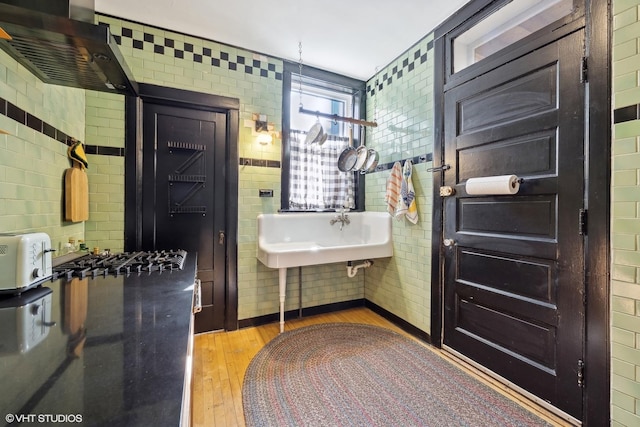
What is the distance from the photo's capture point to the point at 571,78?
146 centimetres

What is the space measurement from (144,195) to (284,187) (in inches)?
47.8

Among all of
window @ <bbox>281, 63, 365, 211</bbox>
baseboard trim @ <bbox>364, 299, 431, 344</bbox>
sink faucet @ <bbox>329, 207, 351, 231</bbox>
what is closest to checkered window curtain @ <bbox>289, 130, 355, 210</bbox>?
window @ <bbox>281, 63, 365, 211</bbox>

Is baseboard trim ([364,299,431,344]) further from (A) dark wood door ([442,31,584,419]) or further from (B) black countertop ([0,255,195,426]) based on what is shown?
(B) black countertop ([0,255,195,426])

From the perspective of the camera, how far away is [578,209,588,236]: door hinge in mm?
1404

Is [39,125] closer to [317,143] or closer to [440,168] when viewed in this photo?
[317,143]

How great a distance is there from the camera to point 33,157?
148cm

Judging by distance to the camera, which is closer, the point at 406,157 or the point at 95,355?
the point at 95,355

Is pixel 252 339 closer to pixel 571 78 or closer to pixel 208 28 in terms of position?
pixel 208 28

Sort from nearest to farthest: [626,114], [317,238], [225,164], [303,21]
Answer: [626,114] → [303,21] → [225,164] → [317,238]

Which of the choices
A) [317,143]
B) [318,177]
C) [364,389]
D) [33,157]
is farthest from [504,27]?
[33,157]

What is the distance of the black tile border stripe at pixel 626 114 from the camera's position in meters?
1.23

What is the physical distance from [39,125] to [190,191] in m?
1.04

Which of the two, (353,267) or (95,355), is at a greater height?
(95,355)

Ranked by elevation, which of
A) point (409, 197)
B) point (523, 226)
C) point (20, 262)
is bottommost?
point (20, 262)
